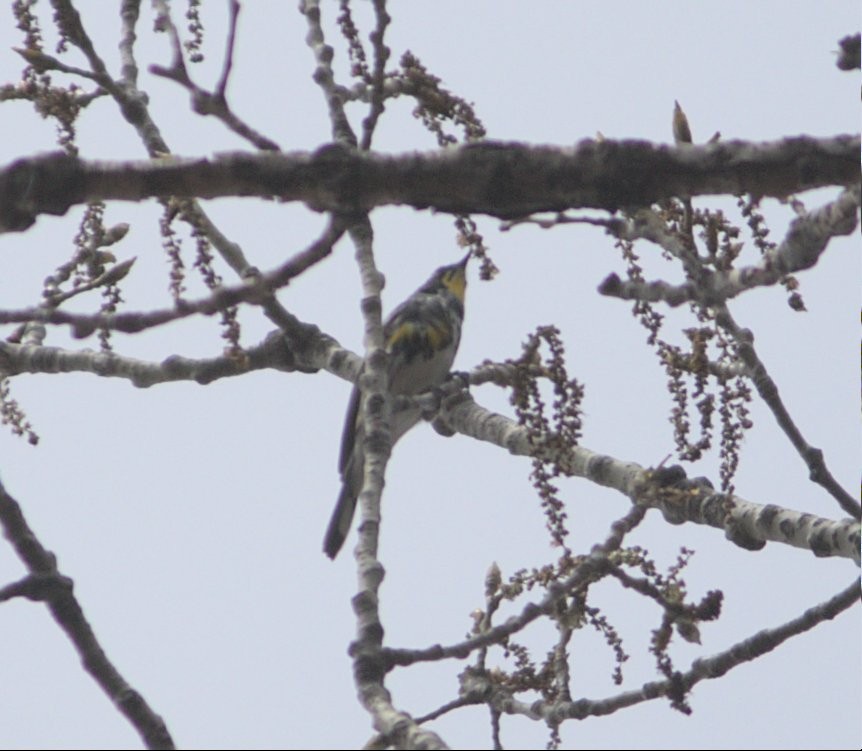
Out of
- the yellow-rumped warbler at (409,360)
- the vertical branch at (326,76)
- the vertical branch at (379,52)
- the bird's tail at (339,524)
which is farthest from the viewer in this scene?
the yellow-rumped warbler at (409,360)

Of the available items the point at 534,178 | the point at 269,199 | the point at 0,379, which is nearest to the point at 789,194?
the point at 534,178

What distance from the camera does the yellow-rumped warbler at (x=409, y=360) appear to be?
657 centimetres

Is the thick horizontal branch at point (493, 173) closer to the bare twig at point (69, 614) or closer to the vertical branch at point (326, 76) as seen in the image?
the bare twig at point (69, 614)

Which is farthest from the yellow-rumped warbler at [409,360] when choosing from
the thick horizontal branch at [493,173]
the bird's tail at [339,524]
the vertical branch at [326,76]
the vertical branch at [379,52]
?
the thick horizontal branch at [493,173]

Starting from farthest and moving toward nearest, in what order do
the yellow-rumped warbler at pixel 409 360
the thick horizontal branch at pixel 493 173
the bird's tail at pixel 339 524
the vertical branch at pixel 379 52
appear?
the yellow-rumped warbler at pixel 409 360
the bird's tail at pixel 339 524
the vertical branch at pixel 379 52
the thick horizontal branch at pixel 493 173

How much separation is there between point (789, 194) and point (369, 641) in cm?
123

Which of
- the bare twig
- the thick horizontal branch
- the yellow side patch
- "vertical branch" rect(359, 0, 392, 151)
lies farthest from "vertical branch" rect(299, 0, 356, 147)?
the yellow side patch

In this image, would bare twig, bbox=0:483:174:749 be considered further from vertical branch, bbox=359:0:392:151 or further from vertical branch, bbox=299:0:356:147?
vertical branch, bbox=299:0:356:147

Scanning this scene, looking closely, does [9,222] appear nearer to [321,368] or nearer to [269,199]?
[269,199]

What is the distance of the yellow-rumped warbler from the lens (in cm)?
657

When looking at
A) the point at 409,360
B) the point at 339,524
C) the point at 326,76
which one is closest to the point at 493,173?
the point at 326,76

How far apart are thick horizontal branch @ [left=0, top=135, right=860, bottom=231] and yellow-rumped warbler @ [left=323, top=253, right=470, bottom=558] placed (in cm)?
426

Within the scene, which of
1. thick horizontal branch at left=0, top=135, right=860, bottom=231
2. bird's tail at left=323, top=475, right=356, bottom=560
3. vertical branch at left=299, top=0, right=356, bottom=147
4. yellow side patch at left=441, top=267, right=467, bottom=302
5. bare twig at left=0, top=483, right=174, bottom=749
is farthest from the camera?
yellow side patch at left=441, top=267, right=467, bottom=302

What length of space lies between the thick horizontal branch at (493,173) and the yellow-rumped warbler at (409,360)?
4260mm
